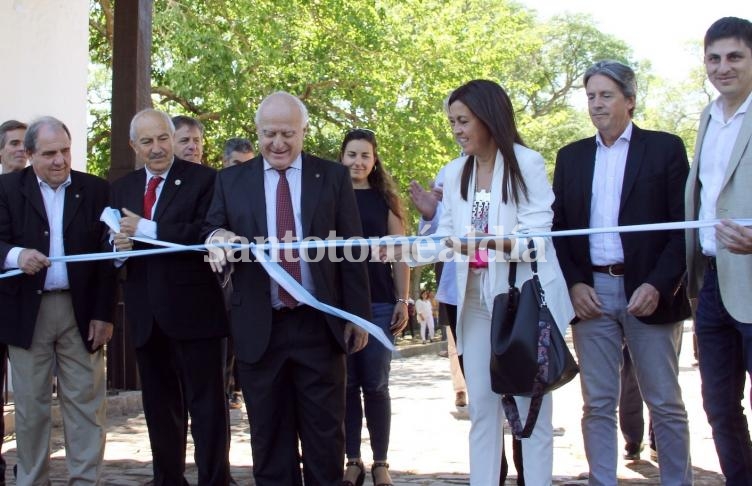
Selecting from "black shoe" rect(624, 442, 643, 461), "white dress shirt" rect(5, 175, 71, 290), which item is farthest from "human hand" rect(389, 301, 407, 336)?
"white dress shirt" rect(5, 175, 71, 290)

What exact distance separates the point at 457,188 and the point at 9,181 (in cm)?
272

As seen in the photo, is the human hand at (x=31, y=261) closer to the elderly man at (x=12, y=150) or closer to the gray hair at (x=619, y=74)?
the elderly man at (x=12, y=150)

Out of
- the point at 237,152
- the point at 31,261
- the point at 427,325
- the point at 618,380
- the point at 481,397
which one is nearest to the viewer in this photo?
the point at 481,397

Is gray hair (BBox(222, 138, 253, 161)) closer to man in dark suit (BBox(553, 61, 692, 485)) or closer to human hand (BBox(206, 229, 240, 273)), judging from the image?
human hand (BBox(206, 229, 240, 273))

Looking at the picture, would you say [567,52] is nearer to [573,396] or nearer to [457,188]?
[573,396]

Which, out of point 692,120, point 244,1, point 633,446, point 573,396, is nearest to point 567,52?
point 692,120

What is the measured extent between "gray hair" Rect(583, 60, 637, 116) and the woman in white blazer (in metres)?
0.79

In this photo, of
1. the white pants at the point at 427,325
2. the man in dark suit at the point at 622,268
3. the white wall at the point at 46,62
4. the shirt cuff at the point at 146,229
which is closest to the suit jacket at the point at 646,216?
the man in dark suit at the point at 622,268

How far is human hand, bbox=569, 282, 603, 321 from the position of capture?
5480mm

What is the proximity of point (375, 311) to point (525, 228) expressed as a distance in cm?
200

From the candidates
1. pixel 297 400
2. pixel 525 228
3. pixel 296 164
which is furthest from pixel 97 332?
pixel 525 228

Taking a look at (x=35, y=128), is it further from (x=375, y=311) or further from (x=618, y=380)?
(x=618, y=380)

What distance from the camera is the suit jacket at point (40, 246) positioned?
232 inches

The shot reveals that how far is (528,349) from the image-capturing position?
4.58m
